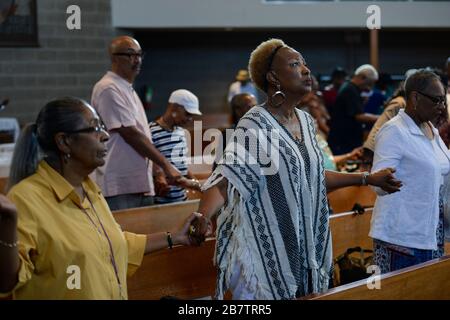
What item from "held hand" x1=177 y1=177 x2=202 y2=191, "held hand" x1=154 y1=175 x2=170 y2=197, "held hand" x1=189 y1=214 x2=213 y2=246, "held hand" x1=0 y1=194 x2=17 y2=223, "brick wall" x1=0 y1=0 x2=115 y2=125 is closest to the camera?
"held hand" x1=0 y1=194 x2=17 y2=223

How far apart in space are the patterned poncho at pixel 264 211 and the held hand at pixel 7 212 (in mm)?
884

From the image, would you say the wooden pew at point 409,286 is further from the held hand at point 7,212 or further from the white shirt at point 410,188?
the held hand at point 7,212

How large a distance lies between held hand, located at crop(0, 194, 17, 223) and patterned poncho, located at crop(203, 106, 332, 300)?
884 millimetres

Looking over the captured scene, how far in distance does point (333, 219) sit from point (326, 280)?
148 cm

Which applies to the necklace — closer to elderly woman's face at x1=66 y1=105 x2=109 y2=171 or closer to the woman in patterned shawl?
elderly woman's face at x1=66 y1=105 x2=109 y2=171

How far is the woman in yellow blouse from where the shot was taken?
2.17m

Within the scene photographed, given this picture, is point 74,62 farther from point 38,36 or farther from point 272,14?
point 272,14

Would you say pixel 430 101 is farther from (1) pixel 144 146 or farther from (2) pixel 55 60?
(2) pixel 55 60

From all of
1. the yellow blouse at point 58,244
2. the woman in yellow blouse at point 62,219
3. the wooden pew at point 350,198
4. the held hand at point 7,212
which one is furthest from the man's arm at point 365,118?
the held hand at point 7,212

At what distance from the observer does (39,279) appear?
223 cm

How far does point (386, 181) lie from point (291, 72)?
60 cm

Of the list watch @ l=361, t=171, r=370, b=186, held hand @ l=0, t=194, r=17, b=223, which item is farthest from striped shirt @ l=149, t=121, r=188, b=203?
held hand @ l=0, t=194, r=17, b=223

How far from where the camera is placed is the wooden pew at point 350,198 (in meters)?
5.66

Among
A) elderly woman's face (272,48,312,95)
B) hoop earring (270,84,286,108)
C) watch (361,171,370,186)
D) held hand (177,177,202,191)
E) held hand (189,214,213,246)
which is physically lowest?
held hand (177,177,202,191)
